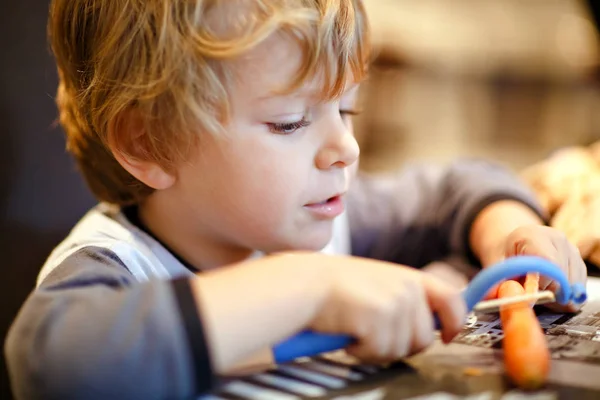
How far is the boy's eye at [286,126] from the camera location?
1.92 feet

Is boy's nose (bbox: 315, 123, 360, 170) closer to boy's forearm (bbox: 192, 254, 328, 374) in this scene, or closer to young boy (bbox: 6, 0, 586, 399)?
young boy (bbox: 6, 0, 586, 399)

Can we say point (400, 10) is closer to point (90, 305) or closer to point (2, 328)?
point (2, 328)

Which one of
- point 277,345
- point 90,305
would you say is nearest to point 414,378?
point 277,345

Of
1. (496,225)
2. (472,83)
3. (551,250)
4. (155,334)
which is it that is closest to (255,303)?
(155,334)

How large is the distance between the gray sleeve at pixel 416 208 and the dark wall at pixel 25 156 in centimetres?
40

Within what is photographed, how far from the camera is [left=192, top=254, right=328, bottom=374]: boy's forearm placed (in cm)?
42

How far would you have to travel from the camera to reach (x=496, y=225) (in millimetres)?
745

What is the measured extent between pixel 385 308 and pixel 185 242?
0.31 m

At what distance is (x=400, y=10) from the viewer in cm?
243

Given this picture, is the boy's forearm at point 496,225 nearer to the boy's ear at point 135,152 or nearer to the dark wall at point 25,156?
the boy's ear at point 135,152

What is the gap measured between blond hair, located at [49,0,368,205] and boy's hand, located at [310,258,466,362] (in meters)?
0.19

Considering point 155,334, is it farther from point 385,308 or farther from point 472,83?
point 472,83

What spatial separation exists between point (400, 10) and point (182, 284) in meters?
2.17

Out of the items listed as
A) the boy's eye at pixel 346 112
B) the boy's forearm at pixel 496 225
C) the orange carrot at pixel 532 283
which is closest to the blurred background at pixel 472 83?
the boy's forearm at pixel 496 225
